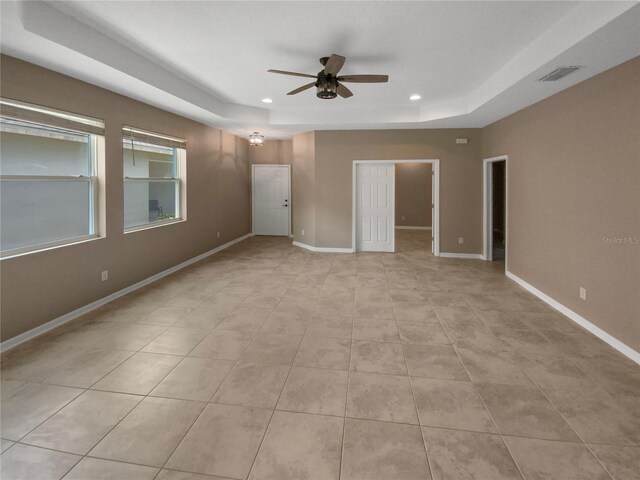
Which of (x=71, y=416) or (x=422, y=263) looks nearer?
(x=71, y=416)

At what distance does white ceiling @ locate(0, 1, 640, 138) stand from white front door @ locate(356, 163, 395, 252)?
2.10m

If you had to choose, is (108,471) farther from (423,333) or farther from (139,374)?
(423,333)

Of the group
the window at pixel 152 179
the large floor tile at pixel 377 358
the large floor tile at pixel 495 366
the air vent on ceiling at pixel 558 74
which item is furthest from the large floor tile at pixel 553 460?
the window at pixel 152 179

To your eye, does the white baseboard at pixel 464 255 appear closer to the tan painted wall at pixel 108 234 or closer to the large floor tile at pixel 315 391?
the tan painted wall at pixel 108 234

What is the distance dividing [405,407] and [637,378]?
176cm

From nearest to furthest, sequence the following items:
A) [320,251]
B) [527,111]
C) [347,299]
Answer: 1. [347,299]
2. [527,111]
3. [320,251]

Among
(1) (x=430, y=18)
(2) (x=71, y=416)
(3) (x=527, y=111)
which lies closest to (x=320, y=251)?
(3) (x=527, y=111)

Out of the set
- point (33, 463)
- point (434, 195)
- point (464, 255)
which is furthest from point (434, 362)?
point (434, 195)

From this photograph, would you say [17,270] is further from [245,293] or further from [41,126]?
[245,293]

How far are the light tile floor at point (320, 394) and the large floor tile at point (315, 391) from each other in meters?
0.01

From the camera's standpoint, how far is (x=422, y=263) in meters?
6.00

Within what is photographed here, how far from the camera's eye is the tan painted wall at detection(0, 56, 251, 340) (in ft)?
9.74

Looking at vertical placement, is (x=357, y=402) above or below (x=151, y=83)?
below

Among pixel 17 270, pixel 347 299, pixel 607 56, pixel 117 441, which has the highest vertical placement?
pixel 607 56
